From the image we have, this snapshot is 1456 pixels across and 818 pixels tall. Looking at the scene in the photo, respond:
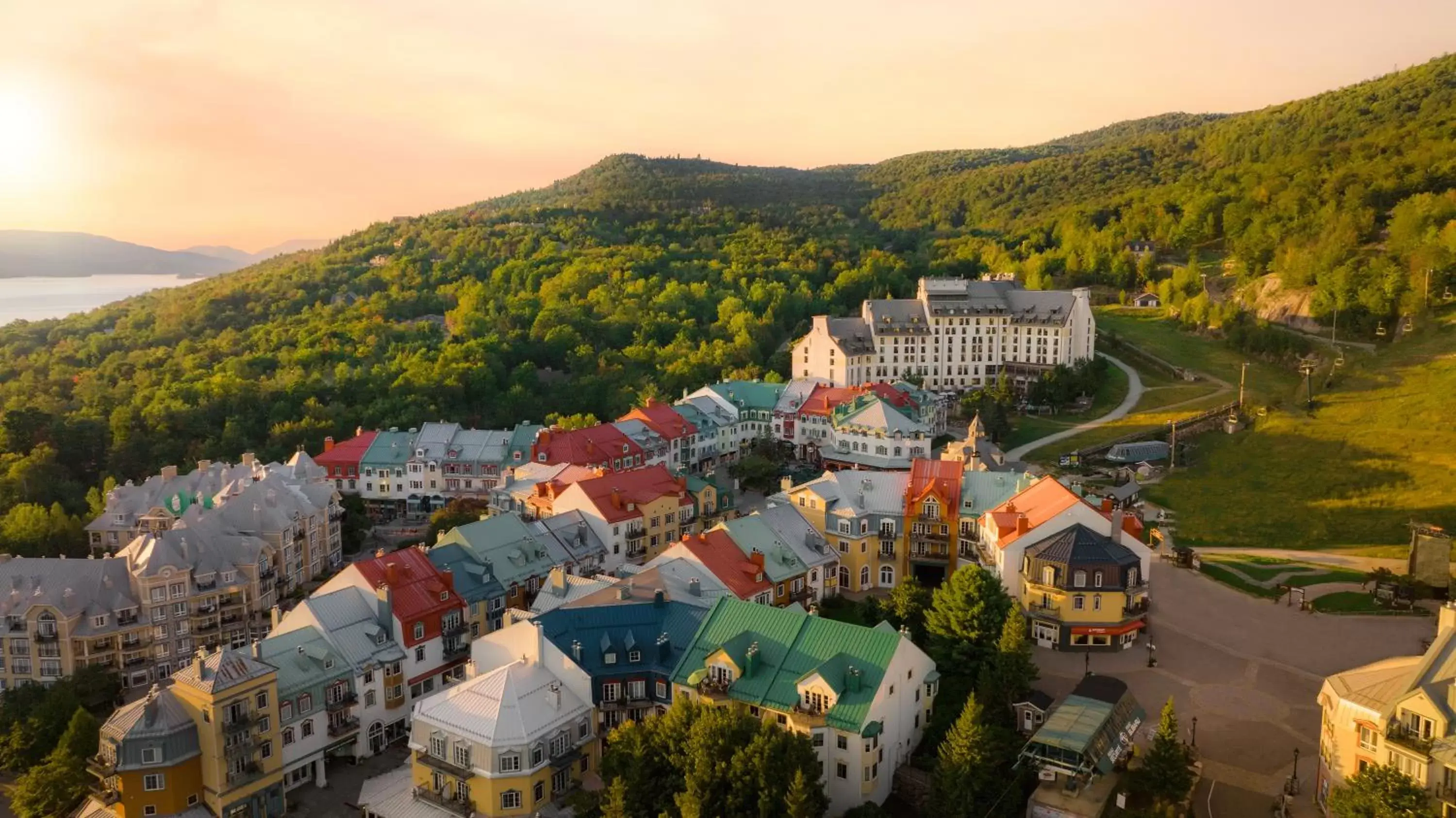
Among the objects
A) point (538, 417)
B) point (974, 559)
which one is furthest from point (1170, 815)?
point (538, 417)

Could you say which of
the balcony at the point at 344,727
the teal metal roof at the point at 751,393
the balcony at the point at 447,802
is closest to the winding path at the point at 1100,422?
the teal metal roof at the point at 751,393

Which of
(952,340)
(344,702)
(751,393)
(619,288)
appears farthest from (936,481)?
(619,288)

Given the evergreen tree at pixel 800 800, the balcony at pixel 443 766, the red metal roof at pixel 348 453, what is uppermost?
the red metal roof at pixel 348 453

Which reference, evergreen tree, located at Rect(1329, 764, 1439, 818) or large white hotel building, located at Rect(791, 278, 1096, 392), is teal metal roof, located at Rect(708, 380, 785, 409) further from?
evergreen tree, located at Rect(1329, 764, 1439, 818)

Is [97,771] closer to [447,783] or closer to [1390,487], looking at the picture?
[447,783]

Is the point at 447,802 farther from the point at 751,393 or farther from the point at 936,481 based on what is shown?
the point at 751,393

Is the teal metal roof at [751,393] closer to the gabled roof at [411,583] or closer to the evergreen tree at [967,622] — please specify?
the gabled roof at [411,583]
